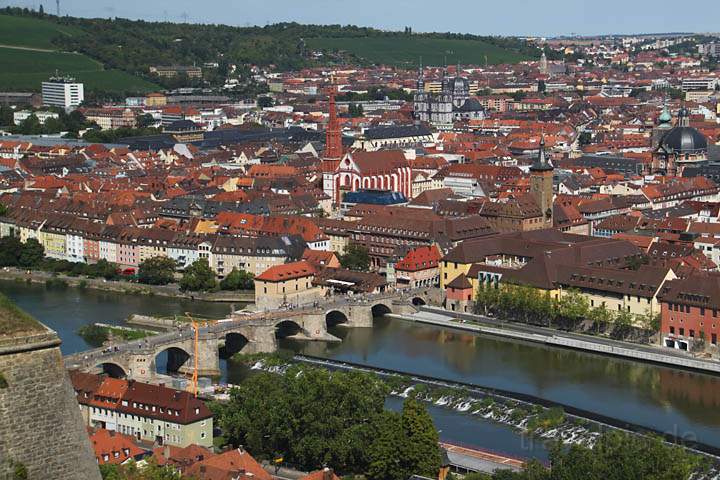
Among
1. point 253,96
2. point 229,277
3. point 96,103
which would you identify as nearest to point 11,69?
point 96,103

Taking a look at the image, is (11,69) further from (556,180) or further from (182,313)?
(182,313)

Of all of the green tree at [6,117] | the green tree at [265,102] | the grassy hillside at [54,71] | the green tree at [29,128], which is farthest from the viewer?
the grassy hillside at [54,71]

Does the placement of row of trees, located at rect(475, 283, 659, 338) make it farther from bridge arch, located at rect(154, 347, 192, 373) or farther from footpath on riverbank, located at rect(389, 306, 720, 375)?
bridge arch, located at rect(154, 347, 192, 373)

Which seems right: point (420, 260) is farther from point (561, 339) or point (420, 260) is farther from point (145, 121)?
point (145, 121)

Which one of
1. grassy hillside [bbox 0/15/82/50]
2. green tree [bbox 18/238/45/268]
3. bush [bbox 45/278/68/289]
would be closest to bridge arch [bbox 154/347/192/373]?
bush [bbox 45/278/68/289]

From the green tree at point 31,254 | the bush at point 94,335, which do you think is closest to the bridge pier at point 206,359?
the bush at point 94,335

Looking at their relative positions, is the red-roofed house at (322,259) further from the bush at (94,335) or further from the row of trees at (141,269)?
the bush at (94,335)

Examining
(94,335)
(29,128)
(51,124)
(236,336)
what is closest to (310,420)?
(236,336)
